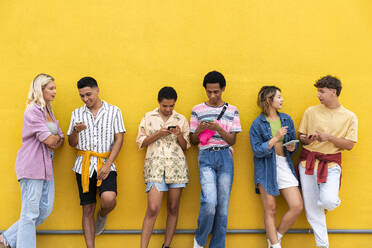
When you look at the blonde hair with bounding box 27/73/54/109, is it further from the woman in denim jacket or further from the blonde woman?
the woman in denim jacket

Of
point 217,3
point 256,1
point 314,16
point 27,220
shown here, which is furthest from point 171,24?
point 27,220

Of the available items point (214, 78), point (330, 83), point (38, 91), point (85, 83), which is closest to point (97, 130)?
point (85, 83)

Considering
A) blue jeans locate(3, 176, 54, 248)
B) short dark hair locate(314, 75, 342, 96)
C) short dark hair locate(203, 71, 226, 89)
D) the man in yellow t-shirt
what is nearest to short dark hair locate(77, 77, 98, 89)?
blue jeans locate(3, 176, 54, 248)

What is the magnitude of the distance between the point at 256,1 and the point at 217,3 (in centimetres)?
50

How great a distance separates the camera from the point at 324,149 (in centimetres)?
438

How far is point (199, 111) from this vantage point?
4457 mm

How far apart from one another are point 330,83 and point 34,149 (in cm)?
346

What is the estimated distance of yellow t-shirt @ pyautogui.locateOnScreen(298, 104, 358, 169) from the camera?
432 cm

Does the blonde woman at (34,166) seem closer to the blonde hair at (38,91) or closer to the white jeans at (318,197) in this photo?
the blonde hair at (38,91)

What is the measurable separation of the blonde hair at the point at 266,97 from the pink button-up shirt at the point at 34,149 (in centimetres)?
247

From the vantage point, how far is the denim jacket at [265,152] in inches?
170

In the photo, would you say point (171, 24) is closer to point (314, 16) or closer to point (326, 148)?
point (314, 16)

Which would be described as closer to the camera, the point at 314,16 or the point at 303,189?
the point at 303,189

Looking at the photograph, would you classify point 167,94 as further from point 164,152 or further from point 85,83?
point 85,83
